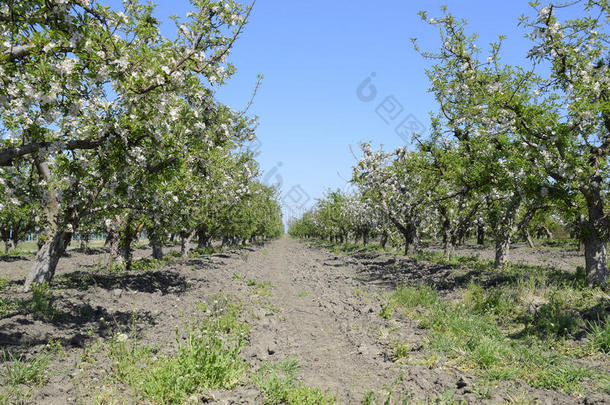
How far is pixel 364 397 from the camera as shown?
535 cm

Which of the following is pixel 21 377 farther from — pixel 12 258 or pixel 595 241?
pixel 12 258

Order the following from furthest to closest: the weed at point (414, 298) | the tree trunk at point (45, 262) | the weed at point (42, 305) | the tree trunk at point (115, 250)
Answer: the tree trunk at point (115, 250) → the tree trunk at point (45, 262) → the weed at point (414, 298) → the weed at point (42, 305)

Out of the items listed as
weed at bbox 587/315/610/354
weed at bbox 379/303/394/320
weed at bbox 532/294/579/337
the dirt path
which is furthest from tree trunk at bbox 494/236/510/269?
weed at bbox 587/315/610/354

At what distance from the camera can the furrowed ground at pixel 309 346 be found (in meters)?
5.28

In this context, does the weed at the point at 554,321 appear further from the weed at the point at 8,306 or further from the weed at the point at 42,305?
the weed at the point at 8,306

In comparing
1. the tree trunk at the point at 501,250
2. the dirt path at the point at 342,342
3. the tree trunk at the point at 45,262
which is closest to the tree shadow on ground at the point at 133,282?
the tree trunk at the point at 45,262

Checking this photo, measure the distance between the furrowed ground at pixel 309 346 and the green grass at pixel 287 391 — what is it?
0.03 metres

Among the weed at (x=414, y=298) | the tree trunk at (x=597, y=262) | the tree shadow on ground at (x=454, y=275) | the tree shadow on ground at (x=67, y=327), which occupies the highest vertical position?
the tree trunk at (x=597, y=262)

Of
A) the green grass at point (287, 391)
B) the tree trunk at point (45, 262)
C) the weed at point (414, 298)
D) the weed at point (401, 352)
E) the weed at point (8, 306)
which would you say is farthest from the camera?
the tree trunk at point (45, 262)

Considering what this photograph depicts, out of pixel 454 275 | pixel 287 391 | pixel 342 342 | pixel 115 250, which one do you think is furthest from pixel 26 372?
pixel 454 275

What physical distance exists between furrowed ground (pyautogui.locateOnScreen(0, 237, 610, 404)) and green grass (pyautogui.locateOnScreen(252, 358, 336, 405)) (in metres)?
0.03

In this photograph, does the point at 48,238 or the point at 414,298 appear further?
the point at 414,298

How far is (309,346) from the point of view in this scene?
798 cm

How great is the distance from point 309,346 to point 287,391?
2.78 meters
